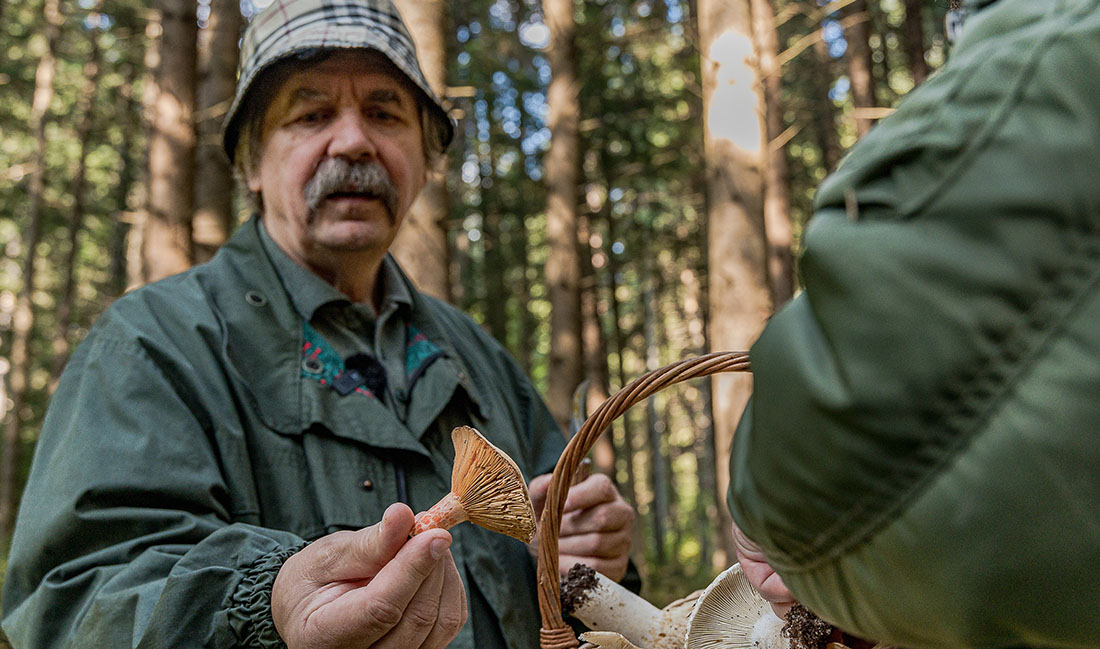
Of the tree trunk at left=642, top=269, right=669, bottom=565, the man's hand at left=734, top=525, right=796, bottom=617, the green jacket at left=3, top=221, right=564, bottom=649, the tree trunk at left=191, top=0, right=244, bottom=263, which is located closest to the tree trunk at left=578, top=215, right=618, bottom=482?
the tree trunk at left=642, top=269, right=669, bottom=565

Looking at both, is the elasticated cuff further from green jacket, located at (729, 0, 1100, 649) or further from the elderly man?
green jacket, located at (729, 0, 1100, 649)

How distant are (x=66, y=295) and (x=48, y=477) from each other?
43.6ft

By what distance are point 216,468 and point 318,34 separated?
1.19m

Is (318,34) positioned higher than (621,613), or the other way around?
(318,34)

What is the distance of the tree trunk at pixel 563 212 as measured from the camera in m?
8.67

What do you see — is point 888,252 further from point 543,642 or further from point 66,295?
point 66,295

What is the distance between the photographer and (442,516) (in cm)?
150

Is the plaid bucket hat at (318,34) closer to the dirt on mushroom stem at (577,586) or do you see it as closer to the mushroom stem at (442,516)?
→ the mushroom stem at (442,516)

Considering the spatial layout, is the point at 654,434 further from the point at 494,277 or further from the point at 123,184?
the point at 123,184

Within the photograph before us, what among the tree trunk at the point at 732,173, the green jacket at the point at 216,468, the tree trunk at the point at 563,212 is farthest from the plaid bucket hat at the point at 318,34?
the tree trunk at the point at 563,212

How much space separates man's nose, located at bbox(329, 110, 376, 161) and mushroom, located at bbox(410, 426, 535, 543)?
1086 millimetres

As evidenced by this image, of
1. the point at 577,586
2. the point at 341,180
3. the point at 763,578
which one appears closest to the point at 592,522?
the point at 577,586

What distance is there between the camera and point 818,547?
82 centimetres

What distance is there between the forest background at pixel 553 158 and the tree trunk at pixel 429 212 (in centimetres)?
1
